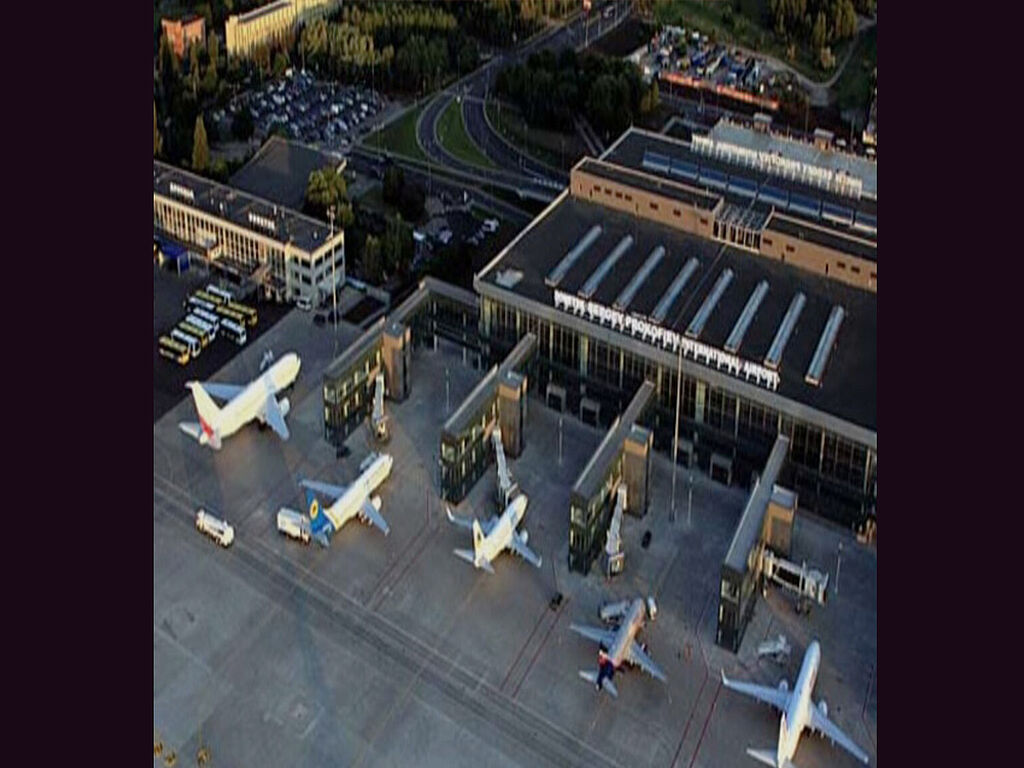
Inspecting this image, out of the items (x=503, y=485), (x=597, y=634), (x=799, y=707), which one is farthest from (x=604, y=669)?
(x=503, y=485)

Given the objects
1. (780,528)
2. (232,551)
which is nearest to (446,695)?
(232,551)

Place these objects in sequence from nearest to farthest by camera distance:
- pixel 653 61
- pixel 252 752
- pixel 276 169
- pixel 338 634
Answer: pixel 252 752 < pixel 338 634 < pixel 276 169 < pixel 653 61

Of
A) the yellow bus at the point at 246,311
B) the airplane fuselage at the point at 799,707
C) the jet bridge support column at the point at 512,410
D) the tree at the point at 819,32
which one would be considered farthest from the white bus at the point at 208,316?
the tree at the point at 819,32

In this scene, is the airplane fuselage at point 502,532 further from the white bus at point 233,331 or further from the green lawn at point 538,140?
the green lawn at point 538,140

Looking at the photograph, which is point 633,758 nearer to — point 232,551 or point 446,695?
point 446,695

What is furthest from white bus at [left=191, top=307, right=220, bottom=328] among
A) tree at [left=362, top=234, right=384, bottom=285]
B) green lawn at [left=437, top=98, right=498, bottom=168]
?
green lawn at [left=437, top=98, right=498, bottom=168]
